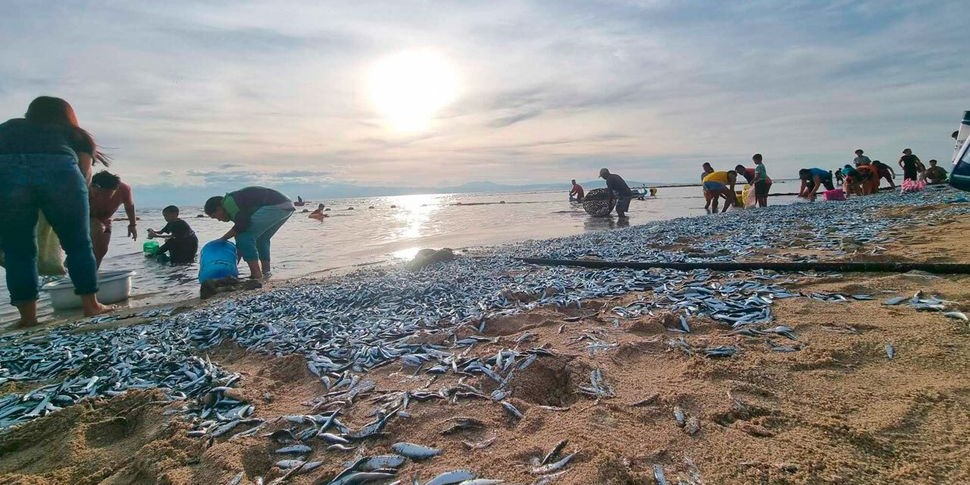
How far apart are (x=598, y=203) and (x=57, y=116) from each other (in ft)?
79.8

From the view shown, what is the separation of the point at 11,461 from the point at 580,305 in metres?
5.74

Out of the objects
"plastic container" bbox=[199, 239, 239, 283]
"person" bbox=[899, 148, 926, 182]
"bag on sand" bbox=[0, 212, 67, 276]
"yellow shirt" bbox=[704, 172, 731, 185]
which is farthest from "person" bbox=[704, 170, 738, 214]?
"bag on sand" bbox=[0, 212, 67, 276]

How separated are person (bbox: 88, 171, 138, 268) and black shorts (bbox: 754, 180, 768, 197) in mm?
25841

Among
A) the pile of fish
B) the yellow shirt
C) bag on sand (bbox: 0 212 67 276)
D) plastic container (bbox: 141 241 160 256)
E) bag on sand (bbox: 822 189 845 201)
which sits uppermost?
the yellow shirt

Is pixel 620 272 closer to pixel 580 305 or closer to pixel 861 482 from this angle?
pixel 580 305

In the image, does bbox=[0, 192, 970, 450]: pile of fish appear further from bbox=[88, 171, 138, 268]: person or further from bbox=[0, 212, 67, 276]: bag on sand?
bbox=[88, 171, 138, 268]: person

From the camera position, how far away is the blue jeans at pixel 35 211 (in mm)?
6773

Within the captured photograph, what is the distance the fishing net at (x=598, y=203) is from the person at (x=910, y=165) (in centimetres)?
1584

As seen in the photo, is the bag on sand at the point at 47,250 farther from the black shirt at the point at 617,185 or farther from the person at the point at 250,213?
the black shirt at the point at 617,185

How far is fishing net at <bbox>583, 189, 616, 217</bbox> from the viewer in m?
26.9

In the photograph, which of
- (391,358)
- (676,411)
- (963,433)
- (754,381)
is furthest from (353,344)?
(963,433)

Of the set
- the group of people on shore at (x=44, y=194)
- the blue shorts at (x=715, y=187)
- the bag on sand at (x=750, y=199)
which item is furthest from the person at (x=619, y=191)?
the group of people on shore at (x=44, y=194)

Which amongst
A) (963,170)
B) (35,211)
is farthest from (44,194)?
(963,170)

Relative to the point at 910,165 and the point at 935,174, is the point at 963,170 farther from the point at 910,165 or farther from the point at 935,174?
the point at 935,174
